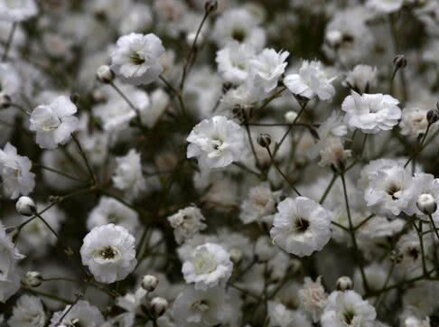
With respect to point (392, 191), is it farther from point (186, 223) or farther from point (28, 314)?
point (28, 314)

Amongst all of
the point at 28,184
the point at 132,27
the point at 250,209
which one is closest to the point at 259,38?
the point at 132,27

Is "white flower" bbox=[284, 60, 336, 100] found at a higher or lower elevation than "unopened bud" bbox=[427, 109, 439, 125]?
higher

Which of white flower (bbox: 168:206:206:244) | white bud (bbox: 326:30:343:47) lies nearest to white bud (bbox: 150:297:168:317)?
white flower (bbox: 168:206:206:244)

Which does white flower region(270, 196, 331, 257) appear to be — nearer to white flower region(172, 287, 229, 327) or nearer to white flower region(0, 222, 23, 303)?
white flower region(172, 287, 229, 327)

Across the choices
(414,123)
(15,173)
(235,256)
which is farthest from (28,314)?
(414,123)

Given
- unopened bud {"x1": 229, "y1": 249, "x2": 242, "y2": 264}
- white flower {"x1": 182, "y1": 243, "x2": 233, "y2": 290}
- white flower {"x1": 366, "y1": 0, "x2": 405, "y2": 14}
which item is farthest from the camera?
white flower {"x1": 366, "y1": 0, "x2": 405, "y2": 14}

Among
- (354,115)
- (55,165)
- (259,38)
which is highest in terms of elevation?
(354,115)

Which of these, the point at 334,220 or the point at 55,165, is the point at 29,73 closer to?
the point at 55,165
